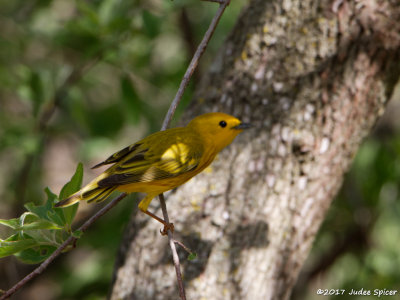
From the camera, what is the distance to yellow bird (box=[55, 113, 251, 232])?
2.77m

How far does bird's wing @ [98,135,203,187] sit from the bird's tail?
11 cm

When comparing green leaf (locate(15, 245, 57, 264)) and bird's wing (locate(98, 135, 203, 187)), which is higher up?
bird's wing (locate(98, 135, 203, 187))

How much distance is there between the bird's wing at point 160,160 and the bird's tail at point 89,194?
111mm

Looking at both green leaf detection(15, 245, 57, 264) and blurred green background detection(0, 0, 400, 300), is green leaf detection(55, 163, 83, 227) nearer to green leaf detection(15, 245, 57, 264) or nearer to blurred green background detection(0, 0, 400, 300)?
green leaf detection(15, 245, 57, 264)

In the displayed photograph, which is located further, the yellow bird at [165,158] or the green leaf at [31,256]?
the yellow bird at [165,158]

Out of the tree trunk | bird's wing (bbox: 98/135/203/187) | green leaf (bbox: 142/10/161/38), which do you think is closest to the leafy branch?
bird's wing (bbox: 98/135/203/187)

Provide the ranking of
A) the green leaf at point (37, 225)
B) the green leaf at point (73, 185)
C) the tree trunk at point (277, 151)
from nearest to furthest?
the green leaf at point (37, 225)
the green leaf at point (73, 185)
the tree trunk at point (277, 151)

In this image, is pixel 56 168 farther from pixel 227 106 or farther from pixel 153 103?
pixel 227 106

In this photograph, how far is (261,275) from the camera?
310cm

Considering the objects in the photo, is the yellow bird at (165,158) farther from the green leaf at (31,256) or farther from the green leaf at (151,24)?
the green leaf at (151,24)

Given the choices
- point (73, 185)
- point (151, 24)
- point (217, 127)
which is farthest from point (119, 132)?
point (73, 185)

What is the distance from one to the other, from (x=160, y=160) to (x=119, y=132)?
251 cm

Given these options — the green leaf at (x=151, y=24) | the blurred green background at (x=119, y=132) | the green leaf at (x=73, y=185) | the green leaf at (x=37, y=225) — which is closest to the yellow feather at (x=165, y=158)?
the green leaf at (x=73, y=185)

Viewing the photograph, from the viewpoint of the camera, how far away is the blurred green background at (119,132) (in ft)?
14.0
